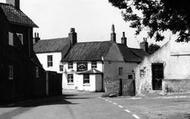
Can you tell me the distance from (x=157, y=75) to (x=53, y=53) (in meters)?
35.1

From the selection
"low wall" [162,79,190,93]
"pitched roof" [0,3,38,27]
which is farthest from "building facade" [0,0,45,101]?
"low wall" [162,79,190,93]

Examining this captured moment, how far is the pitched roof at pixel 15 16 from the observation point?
39.0 m

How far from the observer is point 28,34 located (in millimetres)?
41062

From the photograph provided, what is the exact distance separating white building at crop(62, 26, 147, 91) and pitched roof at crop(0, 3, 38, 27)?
20269 millimetres

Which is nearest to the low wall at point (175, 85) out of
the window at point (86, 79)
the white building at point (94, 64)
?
the white building at point (94, 64)

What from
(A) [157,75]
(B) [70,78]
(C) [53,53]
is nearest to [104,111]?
(A) [157,75]

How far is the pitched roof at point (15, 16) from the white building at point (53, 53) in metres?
25.8

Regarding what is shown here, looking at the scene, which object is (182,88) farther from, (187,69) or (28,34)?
(28,34)

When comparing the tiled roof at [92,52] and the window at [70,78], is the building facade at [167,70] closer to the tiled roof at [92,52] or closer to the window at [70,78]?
the tiled roof at [92,52]

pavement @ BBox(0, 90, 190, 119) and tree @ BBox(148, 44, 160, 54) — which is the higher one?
tree @ BBox(148, 44, 160, 54)

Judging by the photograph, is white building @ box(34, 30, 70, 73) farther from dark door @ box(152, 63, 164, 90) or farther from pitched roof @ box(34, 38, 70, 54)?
dark door @ box(152, 63, 164, 90)

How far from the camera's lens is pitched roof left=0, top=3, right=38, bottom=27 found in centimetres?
3897

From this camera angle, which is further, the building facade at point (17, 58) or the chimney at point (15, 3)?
the chimney at point (15, 3)

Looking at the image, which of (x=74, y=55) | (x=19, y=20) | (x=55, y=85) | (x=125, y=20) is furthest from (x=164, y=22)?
(x=74, y=55)
